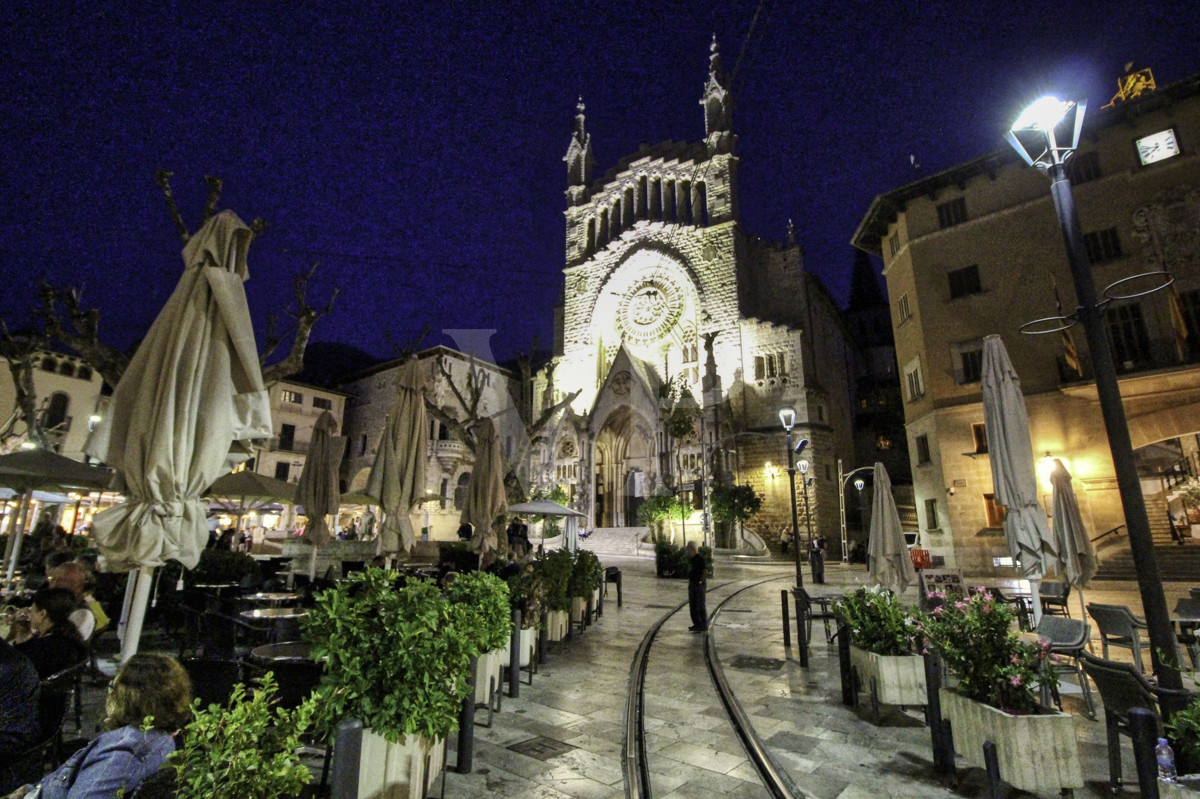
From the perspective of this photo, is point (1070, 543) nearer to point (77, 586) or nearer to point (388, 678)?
point (388, 678)

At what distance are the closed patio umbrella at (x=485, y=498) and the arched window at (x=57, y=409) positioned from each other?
29026mm

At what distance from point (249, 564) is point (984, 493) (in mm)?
20813

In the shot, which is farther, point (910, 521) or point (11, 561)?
point (910, 521)

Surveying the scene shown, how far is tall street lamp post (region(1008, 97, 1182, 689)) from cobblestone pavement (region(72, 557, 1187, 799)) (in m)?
1.07

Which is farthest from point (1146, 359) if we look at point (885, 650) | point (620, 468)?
point (620, 468)

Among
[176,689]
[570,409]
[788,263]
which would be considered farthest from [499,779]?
[788,263]

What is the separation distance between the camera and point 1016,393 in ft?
24.6

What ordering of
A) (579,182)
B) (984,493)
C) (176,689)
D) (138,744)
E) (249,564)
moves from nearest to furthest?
(138,744) < (176,689) < (249,564) < (984,493) < (579,182)

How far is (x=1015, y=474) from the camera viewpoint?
23.6 feet

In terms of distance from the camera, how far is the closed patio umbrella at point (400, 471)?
8461mm

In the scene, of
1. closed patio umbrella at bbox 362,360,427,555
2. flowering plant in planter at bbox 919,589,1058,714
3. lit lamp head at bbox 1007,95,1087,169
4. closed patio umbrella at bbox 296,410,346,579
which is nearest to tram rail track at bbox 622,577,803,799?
flowering plant in planter at bbox 919,589,1058,714

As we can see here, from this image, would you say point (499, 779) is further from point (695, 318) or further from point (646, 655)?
point (695, 318)

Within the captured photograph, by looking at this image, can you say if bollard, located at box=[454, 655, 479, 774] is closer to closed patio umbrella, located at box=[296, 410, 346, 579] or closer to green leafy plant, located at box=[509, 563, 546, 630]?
green leafy plant, located at box=[509, 563, 546, 630]

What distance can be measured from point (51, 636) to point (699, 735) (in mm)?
4837
